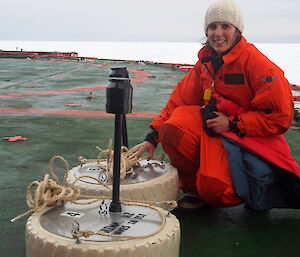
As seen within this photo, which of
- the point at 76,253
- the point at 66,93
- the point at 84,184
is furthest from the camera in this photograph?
the point at 66,93

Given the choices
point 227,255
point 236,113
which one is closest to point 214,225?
point 227,255

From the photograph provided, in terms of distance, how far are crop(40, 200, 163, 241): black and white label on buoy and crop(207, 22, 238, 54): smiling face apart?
112 cm

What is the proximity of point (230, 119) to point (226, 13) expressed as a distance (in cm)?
62

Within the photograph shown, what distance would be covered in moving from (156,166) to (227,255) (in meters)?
0.76

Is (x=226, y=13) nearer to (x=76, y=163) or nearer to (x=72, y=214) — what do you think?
(x=72, y=214)

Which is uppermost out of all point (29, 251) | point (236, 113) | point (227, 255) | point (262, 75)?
point (262, 75)

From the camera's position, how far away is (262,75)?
2117 mm

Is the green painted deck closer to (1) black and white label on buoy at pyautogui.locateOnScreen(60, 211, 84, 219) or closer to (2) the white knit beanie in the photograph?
(1) black and white label on buoy at pyautogui.locateOnScreen(60, 211, 84, 219)

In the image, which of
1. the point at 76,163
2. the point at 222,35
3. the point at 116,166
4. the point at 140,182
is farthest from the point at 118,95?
the point at 76,163

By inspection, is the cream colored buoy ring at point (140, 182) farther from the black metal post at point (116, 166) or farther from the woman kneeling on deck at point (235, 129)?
the black metal post at point (116, 166)

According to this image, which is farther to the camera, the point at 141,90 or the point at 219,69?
the point at 141,90

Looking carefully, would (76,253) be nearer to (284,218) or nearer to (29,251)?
(29,251)

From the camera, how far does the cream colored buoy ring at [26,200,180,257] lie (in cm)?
133

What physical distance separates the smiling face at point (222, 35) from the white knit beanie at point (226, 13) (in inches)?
1.5
